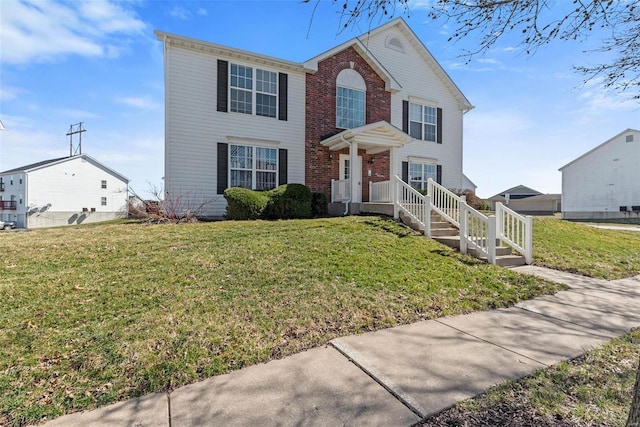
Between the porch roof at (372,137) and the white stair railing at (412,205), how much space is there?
2.50 m

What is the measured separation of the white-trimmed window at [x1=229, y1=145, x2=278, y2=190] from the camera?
40.4ft

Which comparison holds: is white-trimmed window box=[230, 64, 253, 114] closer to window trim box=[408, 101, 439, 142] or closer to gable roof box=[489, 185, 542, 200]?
window trim box=[408, 101, 439, 142]

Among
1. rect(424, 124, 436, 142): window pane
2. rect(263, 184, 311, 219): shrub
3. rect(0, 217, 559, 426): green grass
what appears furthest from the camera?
rect(424, 124, 436, 142): window pane

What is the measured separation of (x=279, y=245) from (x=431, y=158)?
12448 mm

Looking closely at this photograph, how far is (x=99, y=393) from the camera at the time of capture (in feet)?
8.36

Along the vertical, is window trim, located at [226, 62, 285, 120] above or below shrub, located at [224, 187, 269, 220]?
above

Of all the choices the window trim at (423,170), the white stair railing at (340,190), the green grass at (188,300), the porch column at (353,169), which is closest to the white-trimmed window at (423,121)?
the window trim at (423,170)

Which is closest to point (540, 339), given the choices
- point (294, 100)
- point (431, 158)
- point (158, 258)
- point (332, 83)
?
point (158, 258)

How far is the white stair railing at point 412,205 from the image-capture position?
8762 mm

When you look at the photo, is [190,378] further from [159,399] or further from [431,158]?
[431,158]

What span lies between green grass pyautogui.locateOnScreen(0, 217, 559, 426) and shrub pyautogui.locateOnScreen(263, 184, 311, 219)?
3.20 m

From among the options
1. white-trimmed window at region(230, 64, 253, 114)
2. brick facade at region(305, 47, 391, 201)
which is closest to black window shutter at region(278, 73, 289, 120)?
brick facade at region(305, 47, 391, 201)

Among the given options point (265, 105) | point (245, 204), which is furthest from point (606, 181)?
point (245, 204)

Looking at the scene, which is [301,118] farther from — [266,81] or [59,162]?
[59,162]
